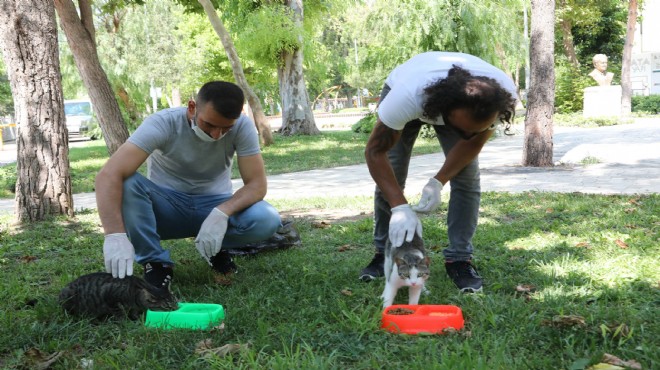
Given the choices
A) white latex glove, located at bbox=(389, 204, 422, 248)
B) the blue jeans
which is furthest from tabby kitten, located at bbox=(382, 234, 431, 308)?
the blue jeans

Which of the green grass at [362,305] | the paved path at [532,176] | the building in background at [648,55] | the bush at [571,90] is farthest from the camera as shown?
the building in background at [648,55]

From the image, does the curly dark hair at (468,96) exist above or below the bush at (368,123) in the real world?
above

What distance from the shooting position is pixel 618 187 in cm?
782

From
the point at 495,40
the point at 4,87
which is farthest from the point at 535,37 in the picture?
the point at 4,87

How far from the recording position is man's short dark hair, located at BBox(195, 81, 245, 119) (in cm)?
361

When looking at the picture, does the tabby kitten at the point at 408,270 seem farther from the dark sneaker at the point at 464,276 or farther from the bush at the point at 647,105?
the bush at the point at 647,105

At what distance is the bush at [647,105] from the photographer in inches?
1059

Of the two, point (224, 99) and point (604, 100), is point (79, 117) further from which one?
point (224, 99)

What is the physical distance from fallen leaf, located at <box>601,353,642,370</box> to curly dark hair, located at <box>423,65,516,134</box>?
1166 millimetres

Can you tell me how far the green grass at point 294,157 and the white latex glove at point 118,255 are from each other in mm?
7247

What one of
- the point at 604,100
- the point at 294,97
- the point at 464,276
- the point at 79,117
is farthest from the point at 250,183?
the point at 79,117

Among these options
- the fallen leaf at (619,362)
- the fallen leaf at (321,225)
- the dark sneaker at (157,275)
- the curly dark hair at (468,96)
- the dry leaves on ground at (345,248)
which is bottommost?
the dry leaves on ground at (345,248)

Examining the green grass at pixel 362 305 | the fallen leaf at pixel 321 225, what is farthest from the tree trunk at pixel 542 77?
the fallen leaf at pixel 321 225

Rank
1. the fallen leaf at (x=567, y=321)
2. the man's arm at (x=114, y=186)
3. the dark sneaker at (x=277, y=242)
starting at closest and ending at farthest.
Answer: the fallen leaf at (x=567, y=321) → the man's arm at (x=114, y=186) → the dark sneaker at (x=277, y=242)
